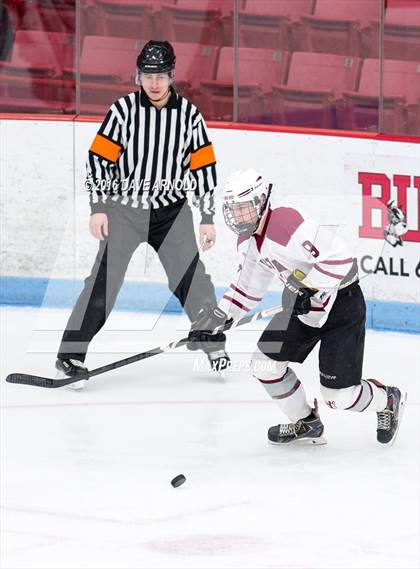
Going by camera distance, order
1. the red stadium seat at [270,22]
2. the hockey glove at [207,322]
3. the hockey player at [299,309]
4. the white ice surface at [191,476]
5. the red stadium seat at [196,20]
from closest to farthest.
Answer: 1. the white ice surface at [191,476]
2. the hockey player at [299,309]
3. the hockey glove at [207,322]
4. the red stadium seat at [270,22]
5. the red stadium seat at [196,20]

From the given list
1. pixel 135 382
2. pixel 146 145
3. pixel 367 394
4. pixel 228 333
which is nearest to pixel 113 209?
pixel 146 145

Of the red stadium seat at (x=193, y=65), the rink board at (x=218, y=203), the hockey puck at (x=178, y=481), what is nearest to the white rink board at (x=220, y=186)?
the rink board at (x=218, y=203)

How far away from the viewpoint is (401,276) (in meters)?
6.06

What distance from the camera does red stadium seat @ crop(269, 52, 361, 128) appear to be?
249 inches

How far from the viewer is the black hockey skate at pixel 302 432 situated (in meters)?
4.41

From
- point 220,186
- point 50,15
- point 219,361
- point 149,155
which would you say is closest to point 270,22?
point 220,186

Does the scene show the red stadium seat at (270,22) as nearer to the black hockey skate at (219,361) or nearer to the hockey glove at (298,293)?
the black hockey skate at (219,361)

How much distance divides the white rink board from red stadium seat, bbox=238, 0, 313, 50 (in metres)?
0.41

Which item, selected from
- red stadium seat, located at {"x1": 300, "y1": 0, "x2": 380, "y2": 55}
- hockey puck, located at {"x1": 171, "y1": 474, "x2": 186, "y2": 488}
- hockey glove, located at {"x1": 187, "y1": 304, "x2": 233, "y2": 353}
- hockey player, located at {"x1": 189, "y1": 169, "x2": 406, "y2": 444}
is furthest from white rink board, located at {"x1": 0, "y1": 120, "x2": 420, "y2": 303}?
hockey puck, located at {"x1": 171, "y1": 474, "x2": 186, "y2": 488}

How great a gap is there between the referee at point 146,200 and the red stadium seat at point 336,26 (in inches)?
49.3

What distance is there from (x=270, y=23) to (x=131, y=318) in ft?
4.78

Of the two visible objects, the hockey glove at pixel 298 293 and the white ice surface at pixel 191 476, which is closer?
the white ice surface at pixel 191 476

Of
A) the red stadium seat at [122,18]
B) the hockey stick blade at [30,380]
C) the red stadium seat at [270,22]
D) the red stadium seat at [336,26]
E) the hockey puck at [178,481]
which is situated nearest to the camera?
the hockey puck at [178,481]

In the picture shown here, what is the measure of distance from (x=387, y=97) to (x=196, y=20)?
3.30 feet
